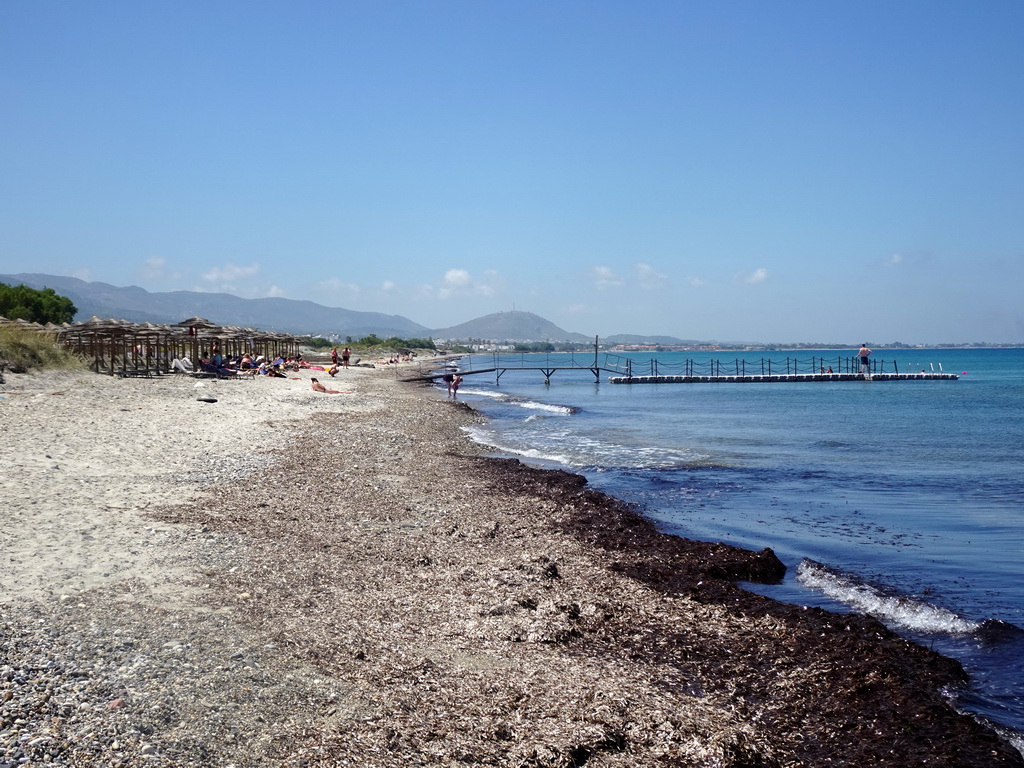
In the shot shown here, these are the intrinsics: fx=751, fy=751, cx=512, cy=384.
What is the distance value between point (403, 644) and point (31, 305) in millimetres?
56631

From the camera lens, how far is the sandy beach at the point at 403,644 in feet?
14.0

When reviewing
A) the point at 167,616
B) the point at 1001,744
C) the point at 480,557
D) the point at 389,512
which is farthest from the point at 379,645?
the point at 389,512

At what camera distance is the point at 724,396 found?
46250 mm

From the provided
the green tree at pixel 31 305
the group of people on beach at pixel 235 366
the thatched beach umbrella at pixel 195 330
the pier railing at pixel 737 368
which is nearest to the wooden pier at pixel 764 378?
the pier railing at pixel 737 368

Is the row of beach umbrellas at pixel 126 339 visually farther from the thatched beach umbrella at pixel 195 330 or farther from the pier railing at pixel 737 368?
the pier railing at pixel 737 368

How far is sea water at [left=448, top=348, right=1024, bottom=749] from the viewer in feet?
24.1

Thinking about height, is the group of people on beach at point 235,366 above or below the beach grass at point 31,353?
below

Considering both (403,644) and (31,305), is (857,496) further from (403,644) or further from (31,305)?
(31,305)

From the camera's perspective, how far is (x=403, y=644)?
223 inches

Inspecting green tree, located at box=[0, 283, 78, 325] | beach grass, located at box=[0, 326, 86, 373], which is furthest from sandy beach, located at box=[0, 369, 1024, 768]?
green tree, located at box=[0, 283, 78, 325]

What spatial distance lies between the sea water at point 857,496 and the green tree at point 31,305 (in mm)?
34362

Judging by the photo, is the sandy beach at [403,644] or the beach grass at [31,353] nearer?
the sandy beach at [403,644]

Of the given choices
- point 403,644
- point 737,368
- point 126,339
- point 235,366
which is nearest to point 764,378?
point 737,368

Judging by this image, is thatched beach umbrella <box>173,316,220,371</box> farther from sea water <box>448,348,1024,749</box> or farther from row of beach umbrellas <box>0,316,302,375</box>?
sea water <box>448,348,1024,749</box>
